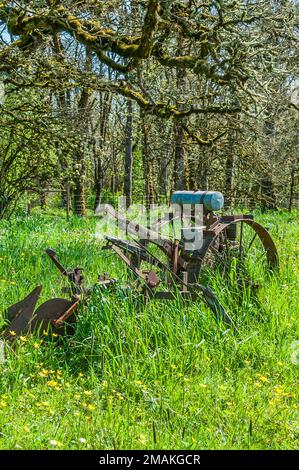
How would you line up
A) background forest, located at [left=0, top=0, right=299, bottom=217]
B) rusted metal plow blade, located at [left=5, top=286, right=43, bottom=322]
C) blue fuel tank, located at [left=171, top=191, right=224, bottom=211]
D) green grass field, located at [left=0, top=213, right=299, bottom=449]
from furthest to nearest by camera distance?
1. background forest, located at [left=0, top=0, right=299, bottom=217]
2. blue fuel tank, located at [left=171, top=191, right=224, bottom=211]
3. rusted metal plow blade, located at [left=5, top=286, right=43, bottom=322]
4. green grass field, located at [left=0, top=213, right=299, bottom=449]

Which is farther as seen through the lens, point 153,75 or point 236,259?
point 153,75

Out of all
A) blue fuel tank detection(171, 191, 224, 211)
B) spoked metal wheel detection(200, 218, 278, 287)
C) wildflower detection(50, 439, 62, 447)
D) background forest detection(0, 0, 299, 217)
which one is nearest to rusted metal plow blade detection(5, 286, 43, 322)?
wildflower detection(50, 439, 62, 447)

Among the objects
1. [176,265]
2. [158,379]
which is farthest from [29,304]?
[176,265]

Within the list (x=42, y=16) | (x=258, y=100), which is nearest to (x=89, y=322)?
(x=42, y=16)

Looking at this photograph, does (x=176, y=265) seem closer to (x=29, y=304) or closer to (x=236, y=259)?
(x=236, y=259)

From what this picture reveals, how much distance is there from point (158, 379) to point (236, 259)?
218cm

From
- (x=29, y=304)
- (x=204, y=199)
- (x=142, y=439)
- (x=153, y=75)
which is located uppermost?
(x=153, y=75)

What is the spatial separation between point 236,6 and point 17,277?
13.3 ft

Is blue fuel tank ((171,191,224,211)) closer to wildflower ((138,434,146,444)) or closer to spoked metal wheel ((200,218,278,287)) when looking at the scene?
spoked metal wheel ((200,218,278,287))

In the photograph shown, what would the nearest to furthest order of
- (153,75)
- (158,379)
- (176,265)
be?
(158,379) → (176,265) → (153,75)

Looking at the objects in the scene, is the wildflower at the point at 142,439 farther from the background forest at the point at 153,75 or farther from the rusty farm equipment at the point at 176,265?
the background forest at the point at 153,75

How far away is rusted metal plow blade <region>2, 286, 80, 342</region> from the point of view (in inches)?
170

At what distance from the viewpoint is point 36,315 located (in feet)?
14.5
